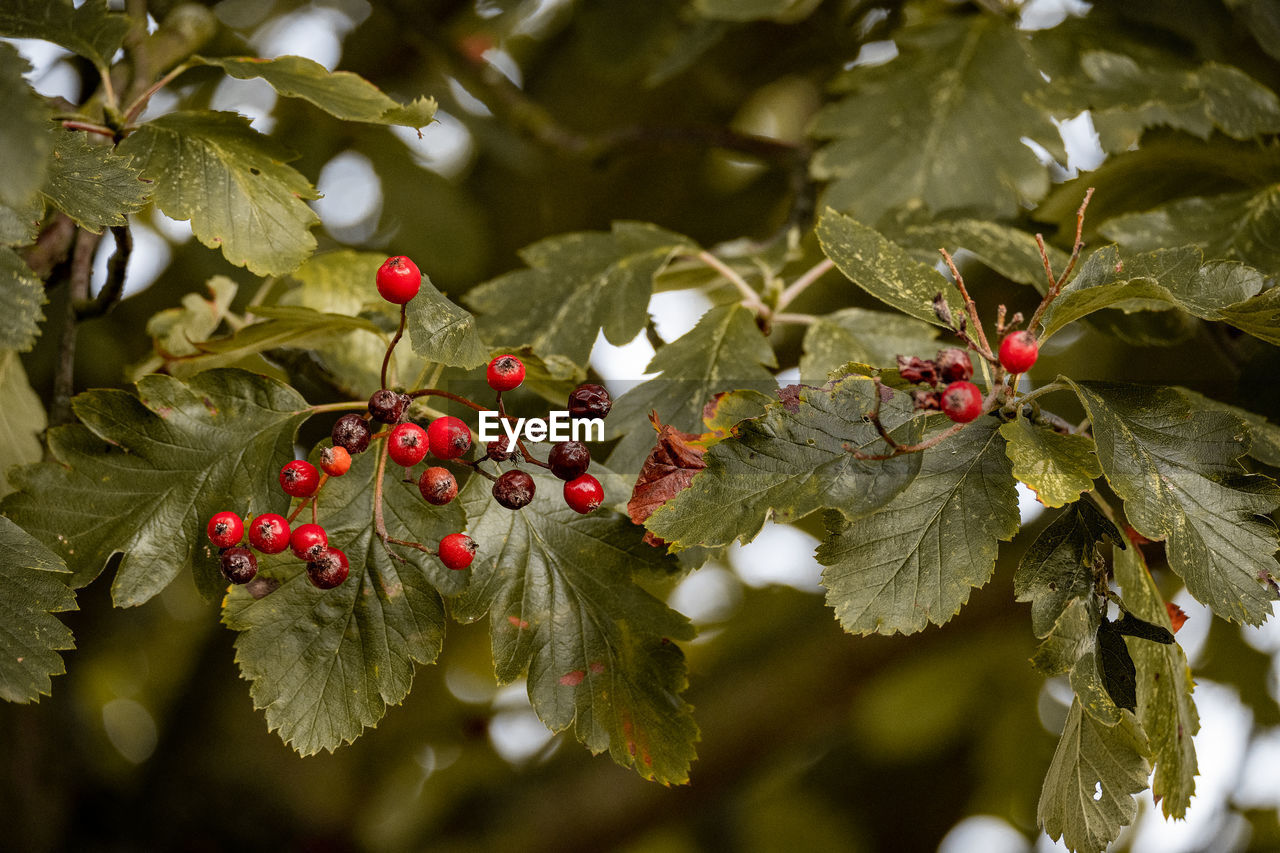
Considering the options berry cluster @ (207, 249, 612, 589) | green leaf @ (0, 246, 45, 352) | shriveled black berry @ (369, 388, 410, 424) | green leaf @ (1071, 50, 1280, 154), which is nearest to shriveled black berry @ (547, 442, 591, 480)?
berry cluster @ (207, 249, 612, 589)

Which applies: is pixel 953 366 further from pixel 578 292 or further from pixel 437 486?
pixel 578 292

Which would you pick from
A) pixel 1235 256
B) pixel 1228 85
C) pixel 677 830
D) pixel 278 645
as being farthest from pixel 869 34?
pixel 677 830

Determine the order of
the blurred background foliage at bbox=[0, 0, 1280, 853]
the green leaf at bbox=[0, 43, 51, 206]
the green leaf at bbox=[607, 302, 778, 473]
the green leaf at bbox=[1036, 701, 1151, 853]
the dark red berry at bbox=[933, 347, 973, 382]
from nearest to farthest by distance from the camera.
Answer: the green leaf at bbox=[0, 43, 51, 206]
the dark red berry at bbox=[933, 347, 973, 382]
the green leaf at bbox=[1036, 701, 1151, 853]
the green leaf at bbox=[607, 302, 778, 473]
the blurred background foliage at bbox=[0, 0, 1280, 853]

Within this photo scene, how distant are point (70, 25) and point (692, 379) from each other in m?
0.57

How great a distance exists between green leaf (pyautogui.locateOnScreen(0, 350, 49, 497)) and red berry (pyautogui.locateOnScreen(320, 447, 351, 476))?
322mm

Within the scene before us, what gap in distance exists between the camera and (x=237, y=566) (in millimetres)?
590

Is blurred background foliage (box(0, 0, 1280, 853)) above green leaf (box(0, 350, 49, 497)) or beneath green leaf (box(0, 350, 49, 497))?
beneath

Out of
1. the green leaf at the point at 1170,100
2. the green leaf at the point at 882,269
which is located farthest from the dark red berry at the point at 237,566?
the green leaf at the point at 1170,100

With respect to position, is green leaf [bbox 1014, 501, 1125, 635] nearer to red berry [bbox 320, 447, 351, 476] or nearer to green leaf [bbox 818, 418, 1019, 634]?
green leaf [bbox 818, 418, 1019, 634]

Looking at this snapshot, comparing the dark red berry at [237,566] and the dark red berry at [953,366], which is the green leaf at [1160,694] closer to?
the dark red berry at [953,366]

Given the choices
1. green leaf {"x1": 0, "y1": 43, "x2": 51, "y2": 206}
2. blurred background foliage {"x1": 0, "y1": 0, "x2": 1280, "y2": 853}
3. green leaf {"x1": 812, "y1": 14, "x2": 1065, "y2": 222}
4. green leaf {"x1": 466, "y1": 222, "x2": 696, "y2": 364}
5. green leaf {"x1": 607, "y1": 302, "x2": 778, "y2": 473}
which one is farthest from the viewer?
blurred background foliage {"x1": 0, "y1": 0, "x2": 1280, "y2": 853}

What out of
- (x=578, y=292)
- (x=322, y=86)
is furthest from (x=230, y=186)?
(x=578, y=292)

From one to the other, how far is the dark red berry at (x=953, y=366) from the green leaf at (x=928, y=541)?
9 centimetres

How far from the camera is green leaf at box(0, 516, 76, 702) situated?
587mm
